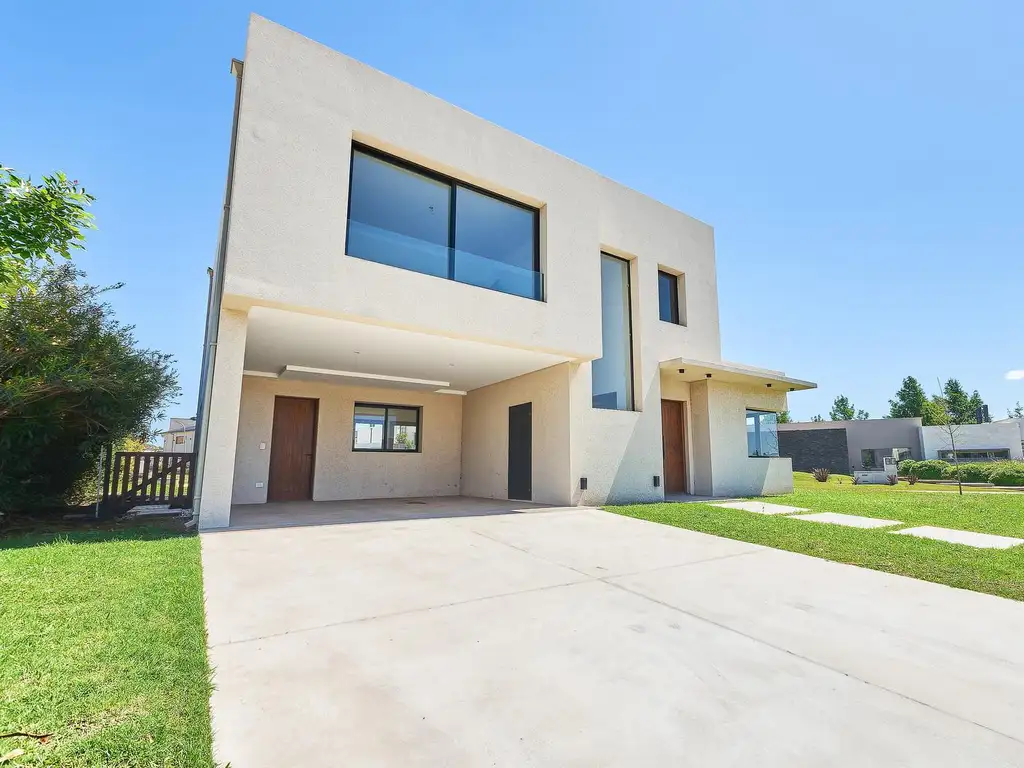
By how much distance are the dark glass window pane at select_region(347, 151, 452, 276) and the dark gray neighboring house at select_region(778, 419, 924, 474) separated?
114 ft

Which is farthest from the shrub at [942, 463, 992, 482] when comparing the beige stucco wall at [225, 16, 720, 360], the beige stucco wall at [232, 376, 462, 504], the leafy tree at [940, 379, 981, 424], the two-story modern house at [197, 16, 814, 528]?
the leafy tree at [940, 379, 981, 424]

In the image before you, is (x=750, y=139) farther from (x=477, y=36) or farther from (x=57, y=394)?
(x=57, y=394)

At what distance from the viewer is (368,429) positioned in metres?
11.2

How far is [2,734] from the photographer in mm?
1497

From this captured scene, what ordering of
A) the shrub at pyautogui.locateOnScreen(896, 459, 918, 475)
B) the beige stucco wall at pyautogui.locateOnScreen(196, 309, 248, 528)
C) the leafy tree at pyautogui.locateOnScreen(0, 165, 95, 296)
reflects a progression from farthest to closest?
the shrub at pyautogui.locateOnScreen(896, 459, 918, 475) → the beige stucco wall at pyautogui.locateOnScreen(196, 309, 248, 528) → the leafy tree at pyautogui.locateOnScreen(0, 165, 95, 296)

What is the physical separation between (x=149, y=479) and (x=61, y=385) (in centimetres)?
290

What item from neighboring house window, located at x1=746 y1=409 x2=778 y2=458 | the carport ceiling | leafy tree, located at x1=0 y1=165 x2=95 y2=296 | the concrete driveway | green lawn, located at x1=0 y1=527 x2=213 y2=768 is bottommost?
the concrete driveway

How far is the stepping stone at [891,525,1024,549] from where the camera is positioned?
531 cm

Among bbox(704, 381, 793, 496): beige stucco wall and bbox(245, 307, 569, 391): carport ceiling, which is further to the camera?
bbox(704, 381, 793, 496): beige stucco wall

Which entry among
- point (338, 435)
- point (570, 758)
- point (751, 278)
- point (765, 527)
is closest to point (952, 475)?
point (751, 278)

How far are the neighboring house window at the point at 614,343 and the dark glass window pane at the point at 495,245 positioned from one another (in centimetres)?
232

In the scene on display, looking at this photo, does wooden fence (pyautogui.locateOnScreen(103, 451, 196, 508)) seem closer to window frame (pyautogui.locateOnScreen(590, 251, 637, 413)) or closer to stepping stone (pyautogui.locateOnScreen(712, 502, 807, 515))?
window frame (pyautogui.locateOnScreen(590, 251, 637, 413))

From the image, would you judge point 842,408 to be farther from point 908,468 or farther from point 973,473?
point 973,473

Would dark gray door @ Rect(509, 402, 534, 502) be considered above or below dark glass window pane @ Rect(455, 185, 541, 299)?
below
